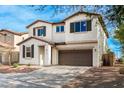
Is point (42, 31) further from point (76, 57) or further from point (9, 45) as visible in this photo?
point (76, 57)

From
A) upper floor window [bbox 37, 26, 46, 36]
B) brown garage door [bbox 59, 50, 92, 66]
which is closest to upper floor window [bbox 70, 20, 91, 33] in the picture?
brown garage door [bbox 59, 50, 92, 66]

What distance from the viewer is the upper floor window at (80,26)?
5.93m

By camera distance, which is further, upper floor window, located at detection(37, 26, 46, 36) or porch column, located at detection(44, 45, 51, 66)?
upper floor window, located at detection(37, 26, 46, 36)

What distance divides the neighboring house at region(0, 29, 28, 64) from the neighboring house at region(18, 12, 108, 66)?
0.40 ft

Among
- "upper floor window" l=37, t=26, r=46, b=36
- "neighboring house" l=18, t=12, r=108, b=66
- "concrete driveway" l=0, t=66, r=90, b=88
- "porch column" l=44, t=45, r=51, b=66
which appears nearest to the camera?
"concrete driveway" l=0, t=66, r=90, b=88

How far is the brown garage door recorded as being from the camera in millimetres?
5863

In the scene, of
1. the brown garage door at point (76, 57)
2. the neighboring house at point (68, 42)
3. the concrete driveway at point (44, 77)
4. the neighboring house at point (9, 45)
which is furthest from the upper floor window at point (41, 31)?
the concrete driveway at point (44, 77)

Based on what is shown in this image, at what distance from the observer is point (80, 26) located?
6.16m

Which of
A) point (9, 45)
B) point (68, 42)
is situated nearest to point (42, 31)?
point (68, 42)

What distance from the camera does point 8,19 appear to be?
19.0 ft

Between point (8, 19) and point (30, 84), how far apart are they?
1.45 meters

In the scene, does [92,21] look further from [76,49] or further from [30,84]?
[30,84]

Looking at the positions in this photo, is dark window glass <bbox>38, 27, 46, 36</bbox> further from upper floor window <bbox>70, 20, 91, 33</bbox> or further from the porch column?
upper floor window <bbox>70, 20, 91, 33</bbox>

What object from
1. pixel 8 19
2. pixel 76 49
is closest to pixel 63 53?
pixel 76 49
